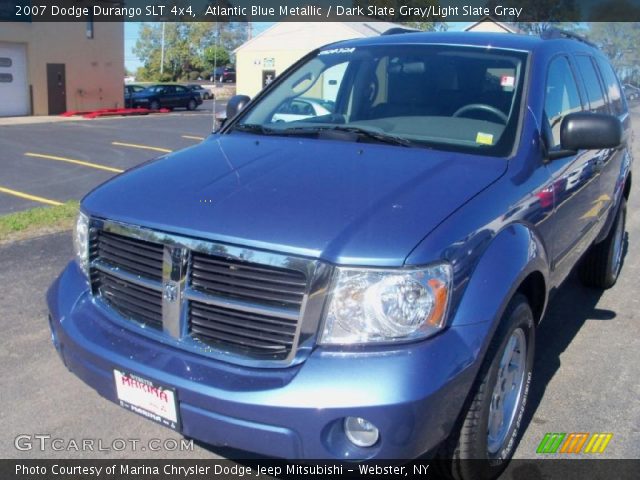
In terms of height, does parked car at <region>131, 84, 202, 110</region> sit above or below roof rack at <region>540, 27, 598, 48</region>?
below

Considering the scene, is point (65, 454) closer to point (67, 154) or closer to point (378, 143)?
point (378, 143)

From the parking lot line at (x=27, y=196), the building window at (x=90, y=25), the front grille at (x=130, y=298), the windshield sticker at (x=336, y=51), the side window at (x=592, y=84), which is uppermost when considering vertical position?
the building window at (x=90, y=25)

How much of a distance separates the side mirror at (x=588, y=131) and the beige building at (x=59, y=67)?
2655 cm

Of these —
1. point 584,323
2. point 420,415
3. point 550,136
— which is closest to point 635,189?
point 584,323

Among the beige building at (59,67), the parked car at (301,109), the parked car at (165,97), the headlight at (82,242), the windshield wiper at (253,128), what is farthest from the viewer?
the parked car at (165,97)

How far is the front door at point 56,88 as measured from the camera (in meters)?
27.7

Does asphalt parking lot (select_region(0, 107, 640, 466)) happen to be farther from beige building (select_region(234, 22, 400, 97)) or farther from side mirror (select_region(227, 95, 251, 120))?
beige building (select_region(234, 22, 400, 97))

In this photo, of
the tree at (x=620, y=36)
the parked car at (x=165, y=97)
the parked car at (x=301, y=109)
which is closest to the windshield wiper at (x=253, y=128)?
the parked car at (x=301, y=109)

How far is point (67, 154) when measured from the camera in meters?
14.6

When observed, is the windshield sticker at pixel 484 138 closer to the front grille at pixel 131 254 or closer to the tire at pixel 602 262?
the front grille at pixel 131 254

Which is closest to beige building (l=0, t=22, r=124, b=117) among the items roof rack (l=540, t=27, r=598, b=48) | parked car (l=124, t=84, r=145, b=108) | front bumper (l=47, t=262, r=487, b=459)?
parked car (l=124, t=84, r=145, b=108)

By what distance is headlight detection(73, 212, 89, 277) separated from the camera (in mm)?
3080

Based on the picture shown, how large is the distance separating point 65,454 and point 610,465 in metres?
2.63

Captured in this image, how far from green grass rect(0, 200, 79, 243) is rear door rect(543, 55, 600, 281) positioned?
5055 mm
